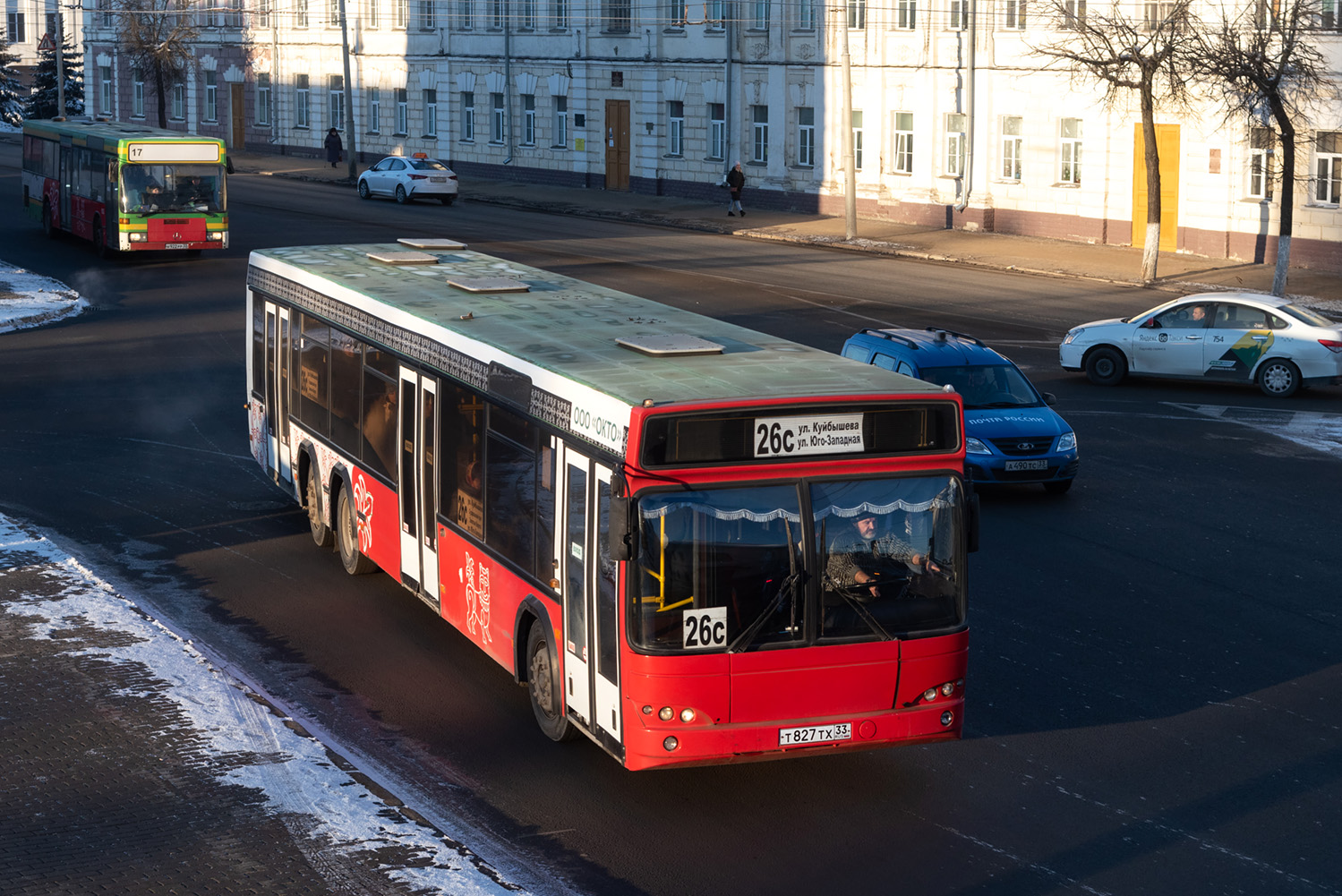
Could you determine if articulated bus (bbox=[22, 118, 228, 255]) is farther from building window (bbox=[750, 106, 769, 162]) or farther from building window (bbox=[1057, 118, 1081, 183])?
building window (bbox=[1057, 118, 1081, 183])

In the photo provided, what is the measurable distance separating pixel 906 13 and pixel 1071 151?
6.98 metres

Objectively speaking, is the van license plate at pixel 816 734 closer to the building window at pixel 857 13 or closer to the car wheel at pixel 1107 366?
the car wheel at pixel 1107 366

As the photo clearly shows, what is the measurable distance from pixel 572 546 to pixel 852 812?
7.22 feet

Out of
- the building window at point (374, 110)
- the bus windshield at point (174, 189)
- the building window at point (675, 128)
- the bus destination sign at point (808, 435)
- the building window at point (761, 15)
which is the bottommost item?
the bus destination sign at point (808, 435)

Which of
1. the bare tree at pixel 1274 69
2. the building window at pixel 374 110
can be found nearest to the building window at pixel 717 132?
the bare tree at pixel 1274 69

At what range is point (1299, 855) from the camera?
29.6ft

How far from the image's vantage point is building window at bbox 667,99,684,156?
178 ft

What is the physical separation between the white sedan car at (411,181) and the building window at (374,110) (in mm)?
16186

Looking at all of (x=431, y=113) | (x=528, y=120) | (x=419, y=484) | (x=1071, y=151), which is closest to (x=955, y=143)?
(x=1071, y=151)

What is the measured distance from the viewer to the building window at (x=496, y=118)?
61688 mm

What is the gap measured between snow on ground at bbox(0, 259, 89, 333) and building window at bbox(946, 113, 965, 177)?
23.8 metres

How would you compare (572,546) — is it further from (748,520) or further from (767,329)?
(767,329)

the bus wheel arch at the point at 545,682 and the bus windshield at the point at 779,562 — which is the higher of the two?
the bus windshield at the point at 779,562

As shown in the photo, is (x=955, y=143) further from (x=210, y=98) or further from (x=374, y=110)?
(x=210, y=98)
